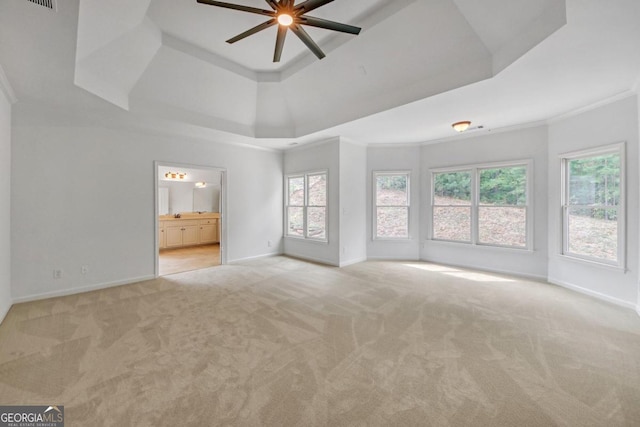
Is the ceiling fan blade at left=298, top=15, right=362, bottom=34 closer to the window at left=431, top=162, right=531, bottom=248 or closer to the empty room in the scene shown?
the empty room

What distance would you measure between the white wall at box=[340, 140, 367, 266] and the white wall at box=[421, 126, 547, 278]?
4.61ft

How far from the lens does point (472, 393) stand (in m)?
1.85

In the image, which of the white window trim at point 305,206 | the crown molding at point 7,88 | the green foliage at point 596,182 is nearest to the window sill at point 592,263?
the green foliage at point 596,182

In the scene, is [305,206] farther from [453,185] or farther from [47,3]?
[47,3]

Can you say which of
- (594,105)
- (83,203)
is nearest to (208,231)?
(83,203)

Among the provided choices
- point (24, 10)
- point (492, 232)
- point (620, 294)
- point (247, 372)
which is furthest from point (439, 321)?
point (24, 10)

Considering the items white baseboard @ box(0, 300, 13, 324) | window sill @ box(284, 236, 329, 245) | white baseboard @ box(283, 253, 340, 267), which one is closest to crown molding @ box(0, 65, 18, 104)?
white baseboard @ box(0, 300, 13, 324)

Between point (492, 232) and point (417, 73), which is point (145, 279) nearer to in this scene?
point (417, 73)

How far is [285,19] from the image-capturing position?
8.07 ft

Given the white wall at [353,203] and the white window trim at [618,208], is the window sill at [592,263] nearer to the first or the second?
the white window trim at [618,208]

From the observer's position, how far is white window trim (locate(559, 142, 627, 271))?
11.2 feet

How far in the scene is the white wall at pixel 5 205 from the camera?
120 inches

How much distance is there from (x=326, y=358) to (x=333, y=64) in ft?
12.6

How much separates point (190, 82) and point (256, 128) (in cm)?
153
